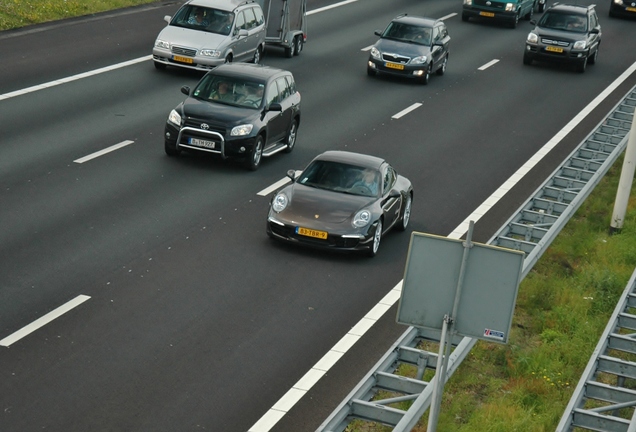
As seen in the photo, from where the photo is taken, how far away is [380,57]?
112 feet

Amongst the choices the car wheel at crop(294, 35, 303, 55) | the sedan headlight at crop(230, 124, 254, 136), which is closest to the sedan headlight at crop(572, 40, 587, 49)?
the car wheel at crop(294, 35, 303, 55)

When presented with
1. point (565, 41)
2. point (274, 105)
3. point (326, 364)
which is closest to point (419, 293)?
point (326, 364)

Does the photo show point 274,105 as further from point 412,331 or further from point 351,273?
point 412,331

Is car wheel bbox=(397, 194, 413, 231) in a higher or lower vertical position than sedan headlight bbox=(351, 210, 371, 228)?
lower

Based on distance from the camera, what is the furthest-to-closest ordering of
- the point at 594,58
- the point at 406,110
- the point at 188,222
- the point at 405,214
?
the point at 594,58 → the point at 406,110 → the point at 405,214 → the point at 188,222

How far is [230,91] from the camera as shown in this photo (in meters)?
24.5

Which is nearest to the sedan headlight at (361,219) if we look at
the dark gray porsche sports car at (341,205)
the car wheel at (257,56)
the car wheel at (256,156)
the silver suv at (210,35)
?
the dark gray porsche sports car at (341,205)

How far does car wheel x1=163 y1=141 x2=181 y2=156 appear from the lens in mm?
23680

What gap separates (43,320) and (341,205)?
18.9 ft

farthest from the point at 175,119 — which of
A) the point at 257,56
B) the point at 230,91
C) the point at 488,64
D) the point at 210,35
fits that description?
the point at 488,64

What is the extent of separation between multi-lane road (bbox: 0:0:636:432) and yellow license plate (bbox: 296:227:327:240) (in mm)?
350

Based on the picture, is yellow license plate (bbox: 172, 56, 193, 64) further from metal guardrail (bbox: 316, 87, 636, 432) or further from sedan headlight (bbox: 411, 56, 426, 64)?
metal guardrail (bbox: 316, 87, 636, 432)

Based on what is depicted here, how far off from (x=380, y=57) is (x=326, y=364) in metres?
20.4

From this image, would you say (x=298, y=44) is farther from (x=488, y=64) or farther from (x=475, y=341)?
(x=475, y=341)
